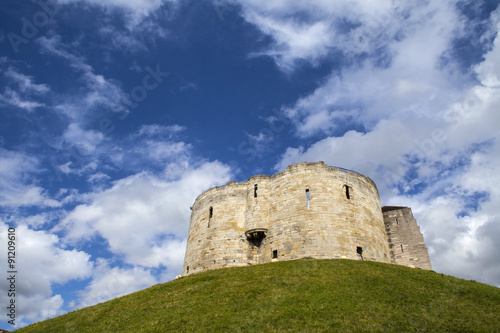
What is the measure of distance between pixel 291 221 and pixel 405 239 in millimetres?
10616

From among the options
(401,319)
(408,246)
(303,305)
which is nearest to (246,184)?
(408,246)

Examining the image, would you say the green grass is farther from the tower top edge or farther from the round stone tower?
the tower top edge

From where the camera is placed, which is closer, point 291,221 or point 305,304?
point 305,304

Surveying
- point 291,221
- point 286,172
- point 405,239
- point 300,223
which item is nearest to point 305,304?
point 300,223

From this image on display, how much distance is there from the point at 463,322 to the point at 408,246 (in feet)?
57.4

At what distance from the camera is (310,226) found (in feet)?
76.7

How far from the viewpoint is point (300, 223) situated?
2383 centimetres

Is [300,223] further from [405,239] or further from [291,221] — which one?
[405,239]

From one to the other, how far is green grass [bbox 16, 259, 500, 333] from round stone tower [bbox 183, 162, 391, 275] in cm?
340

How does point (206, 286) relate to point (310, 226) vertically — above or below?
below

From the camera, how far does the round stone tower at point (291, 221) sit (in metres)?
23.2

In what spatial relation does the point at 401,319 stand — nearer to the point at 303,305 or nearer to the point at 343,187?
the point at 303,305

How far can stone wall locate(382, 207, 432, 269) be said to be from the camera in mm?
26875

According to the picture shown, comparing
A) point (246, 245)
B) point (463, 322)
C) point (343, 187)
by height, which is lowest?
point (463, 322)
